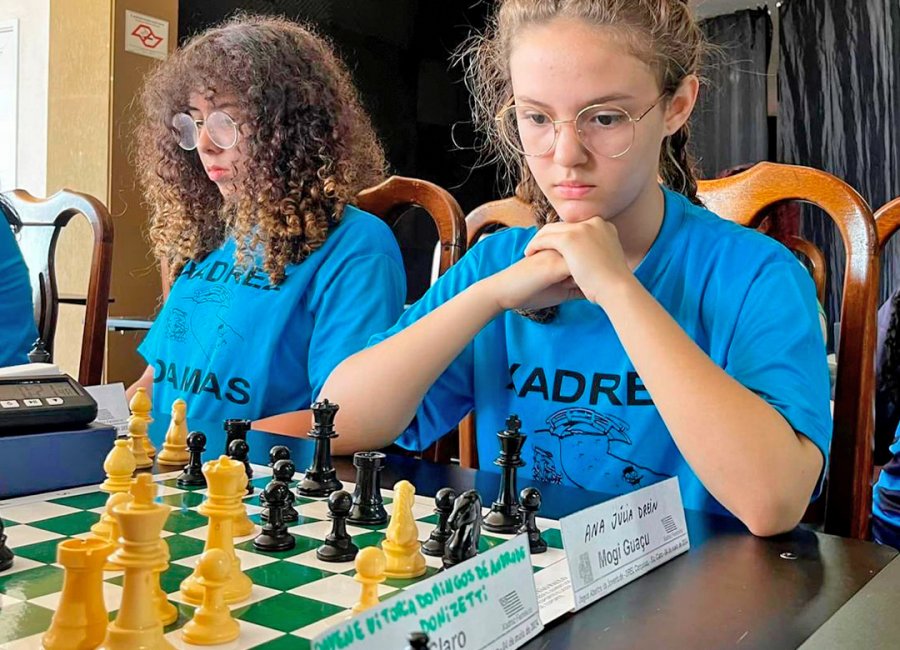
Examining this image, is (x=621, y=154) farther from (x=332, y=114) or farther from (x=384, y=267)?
(x=332, y=114)

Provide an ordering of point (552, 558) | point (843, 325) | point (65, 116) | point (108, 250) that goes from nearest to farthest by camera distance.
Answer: point (552, 558) < point (843, 325) < point (108, 250) < point (65, 116)

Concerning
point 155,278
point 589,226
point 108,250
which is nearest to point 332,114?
point 108,250

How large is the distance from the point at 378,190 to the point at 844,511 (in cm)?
103

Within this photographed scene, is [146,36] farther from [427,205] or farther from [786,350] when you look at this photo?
[786,350]

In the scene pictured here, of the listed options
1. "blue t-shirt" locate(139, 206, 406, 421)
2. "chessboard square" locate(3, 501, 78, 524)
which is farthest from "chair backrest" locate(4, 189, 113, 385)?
"chessboard square" locate(3, 501, 78, 524)

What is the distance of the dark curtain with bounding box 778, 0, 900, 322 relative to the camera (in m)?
4.29

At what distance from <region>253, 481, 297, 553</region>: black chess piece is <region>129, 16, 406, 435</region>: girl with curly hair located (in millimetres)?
→ 639

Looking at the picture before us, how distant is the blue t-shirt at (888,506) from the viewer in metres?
1.44

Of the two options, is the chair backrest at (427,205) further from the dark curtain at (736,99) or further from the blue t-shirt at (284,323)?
the dark curtain at (736,99)

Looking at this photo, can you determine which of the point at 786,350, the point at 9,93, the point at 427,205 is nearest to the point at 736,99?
the point at 9,93

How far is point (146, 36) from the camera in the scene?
3.94 metres

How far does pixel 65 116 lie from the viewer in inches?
157

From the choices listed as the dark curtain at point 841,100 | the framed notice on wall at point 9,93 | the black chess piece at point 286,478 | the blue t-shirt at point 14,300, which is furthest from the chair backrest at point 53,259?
the dark curtain at point 841,100

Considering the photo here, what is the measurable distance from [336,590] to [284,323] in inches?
36.3
